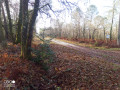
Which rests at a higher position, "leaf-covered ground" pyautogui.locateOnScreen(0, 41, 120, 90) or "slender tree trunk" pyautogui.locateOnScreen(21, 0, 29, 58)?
"slender tree trunk" pyautogui.locateOnScreen(21, 0, 29, 58)

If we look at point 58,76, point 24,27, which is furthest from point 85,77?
point 24,27

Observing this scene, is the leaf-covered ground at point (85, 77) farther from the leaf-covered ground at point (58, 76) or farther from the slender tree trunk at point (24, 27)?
the slender tree trunk at point (24, 27)

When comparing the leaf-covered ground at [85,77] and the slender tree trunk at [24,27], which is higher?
the slender tree trunk at [24,27]

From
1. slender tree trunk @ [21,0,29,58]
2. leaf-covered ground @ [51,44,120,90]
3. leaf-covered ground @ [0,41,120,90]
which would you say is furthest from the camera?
slender tree trunk @ [21,0,29,58]

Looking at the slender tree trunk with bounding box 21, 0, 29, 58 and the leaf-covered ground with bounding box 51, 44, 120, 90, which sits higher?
the slender tree trunk with bounding box 21, 0, 29, 58

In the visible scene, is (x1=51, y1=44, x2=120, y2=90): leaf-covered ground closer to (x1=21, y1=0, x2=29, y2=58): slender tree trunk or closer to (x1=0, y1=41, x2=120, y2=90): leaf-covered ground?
(x1=0, y1=41, x2=120, y2=90): leaf-covered ground

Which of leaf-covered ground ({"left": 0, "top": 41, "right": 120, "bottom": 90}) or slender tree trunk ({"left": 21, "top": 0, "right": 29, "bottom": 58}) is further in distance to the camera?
slender tree trunk ({"left": 21, "top": 0, "right": 29, "bottom": 58})

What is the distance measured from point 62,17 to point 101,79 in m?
4.92

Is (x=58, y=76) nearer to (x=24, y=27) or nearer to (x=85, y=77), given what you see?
(x=85, y=77)

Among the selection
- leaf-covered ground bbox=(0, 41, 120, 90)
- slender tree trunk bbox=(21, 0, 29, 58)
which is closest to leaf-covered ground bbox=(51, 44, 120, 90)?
leaf-covered ground bbox=(0, 41, 120, 90)

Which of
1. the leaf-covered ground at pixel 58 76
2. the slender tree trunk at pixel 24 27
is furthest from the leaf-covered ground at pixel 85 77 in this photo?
the slender tree trunk at pixel 24 27

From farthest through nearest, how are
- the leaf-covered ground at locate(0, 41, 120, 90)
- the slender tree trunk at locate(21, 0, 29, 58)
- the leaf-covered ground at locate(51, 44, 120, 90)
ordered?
the slender tree trunk at locate(21, 0, 29, 58) < the leaf-covered ground at locate(51, 44, 120, 90) < the leaf-covered ground at locate(0, 41, 120, 90)

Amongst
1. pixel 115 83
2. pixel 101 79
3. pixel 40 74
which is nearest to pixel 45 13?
pixel 40 74

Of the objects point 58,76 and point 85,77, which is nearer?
point 85,77
